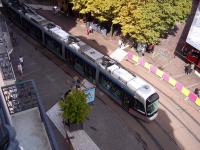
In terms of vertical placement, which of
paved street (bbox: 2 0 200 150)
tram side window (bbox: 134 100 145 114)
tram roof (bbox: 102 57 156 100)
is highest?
tram roof (bbox: 102 57 156 100)

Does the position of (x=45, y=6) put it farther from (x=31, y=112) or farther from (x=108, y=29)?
(x=31, y=112)

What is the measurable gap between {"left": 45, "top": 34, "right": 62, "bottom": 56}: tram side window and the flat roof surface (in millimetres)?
18671

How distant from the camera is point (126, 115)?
29.9m

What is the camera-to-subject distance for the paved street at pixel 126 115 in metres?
27.2

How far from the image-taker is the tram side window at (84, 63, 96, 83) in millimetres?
31859

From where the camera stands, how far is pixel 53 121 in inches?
1105

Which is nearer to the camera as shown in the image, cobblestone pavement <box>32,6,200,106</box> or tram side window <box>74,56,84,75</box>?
tram side window <box>74,56,84,75</box>

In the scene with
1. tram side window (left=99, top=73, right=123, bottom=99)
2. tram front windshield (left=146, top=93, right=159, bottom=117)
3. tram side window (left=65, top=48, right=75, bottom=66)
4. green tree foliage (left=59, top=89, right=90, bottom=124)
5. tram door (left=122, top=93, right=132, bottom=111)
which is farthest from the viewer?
tram side window (left=65, top=48, right=75, bottom=66)

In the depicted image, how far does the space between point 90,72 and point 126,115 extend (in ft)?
21.3

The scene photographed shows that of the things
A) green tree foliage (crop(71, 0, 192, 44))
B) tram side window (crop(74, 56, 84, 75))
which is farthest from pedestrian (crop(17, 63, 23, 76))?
green tree foliage (crop(71, 0, 192, 44))

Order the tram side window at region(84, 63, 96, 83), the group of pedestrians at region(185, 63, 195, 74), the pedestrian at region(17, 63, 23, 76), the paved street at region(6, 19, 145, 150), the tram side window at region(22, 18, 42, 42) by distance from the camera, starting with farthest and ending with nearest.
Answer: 1. the tram side window at region(22, 18, 42, 42)
2. the group of pedestrians at region(185, 63, 195, 74)
3. the pedestrian at region(17, 63, 23, 76)
4. the tram side window at region(84, 63, 96, 83)
5. the paved street at region(6, 19, 145, 150)

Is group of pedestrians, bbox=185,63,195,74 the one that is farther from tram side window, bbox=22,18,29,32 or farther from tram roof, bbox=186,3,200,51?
tram side window, bbox=22,18,29,32

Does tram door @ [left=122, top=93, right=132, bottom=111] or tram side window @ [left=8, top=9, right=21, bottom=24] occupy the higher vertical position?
tram side window @ [left=8, top=9, right=21, bottom=24]

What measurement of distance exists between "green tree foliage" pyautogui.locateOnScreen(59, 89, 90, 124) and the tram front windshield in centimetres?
638
